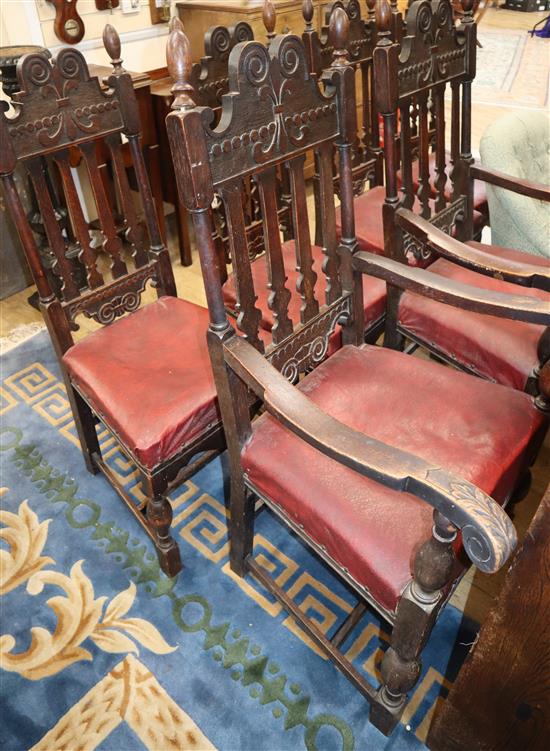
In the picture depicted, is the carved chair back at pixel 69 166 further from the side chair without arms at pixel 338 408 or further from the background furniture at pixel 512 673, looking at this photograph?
the background furniture at pixel 512 673

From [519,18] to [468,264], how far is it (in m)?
9.17

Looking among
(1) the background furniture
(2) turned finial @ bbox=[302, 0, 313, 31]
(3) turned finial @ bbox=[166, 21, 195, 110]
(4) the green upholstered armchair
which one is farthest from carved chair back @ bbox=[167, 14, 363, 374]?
(2) turned finial @ bbox=[302, 0, 313, 31]

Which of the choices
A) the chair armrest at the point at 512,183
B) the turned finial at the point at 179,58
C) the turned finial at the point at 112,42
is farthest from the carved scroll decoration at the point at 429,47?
the turned finial at the point at 179,58

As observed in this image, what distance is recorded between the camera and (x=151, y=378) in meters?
1.46

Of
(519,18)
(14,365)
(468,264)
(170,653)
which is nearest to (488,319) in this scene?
(468,264)

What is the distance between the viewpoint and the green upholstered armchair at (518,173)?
1.82m

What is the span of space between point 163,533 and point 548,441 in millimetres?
1231

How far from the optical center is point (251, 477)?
1268 mm

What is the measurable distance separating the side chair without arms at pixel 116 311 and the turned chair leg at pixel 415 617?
2.04 feet

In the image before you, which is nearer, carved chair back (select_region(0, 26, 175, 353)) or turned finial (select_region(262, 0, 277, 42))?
carved chair back (select_region(0, 26, 175, 353))

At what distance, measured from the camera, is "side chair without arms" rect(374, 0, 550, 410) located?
56.9 inches

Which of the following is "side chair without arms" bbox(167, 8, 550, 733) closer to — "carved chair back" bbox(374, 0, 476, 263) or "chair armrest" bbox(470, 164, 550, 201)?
"carved chair back" bbox(374, 0, 476, 263)

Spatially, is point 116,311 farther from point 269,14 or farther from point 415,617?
point 415,617

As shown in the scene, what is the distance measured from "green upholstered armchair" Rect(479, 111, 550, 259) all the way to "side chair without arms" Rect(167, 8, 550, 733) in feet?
2.29
